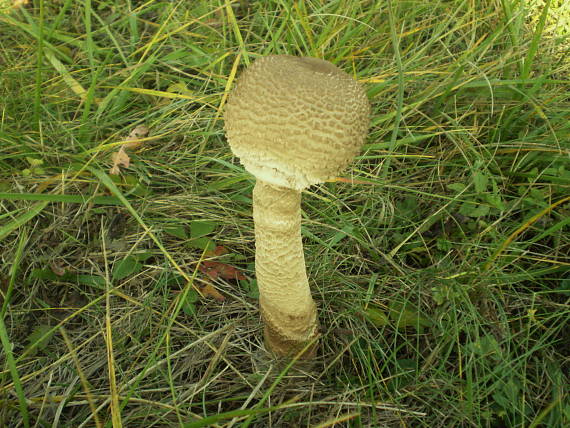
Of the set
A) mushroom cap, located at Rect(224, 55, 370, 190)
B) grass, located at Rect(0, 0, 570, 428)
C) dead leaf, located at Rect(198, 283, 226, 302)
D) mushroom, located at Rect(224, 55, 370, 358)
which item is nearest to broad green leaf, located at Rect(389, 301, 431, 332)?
grass, located at Rect(0, 0, 570, 428)

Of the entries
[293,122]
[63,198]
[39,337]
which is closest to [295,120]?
[293,122]

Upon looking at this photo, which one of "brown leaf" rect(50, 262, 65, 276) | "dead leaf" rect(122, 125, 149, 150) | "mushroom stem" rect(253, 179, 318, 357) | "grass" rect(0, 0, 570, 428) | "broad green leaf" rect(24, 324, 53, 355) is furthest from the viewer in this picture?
"dead leaf" rect(122, 125, 149, 150)

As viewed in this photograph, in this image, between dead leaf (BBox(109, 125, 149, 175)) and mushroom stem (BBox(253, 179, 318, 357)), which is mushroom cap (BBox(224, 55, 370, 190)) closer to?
mushroom stem (BBox(253, 179, 318, 357))

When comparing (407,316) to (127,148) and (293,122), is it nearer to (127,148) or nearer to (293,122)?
(293,122)

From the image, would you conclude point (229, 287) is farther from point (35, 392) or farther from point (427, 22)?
point (427, 22)

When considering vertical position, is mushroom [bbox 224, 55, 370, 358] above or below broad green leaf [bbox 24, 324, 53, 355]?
above

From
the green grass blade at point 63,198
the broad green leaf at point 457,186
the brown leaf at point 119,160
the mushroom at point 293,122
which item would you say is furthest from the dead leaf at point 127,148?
the broad green leaf at point 457,186
